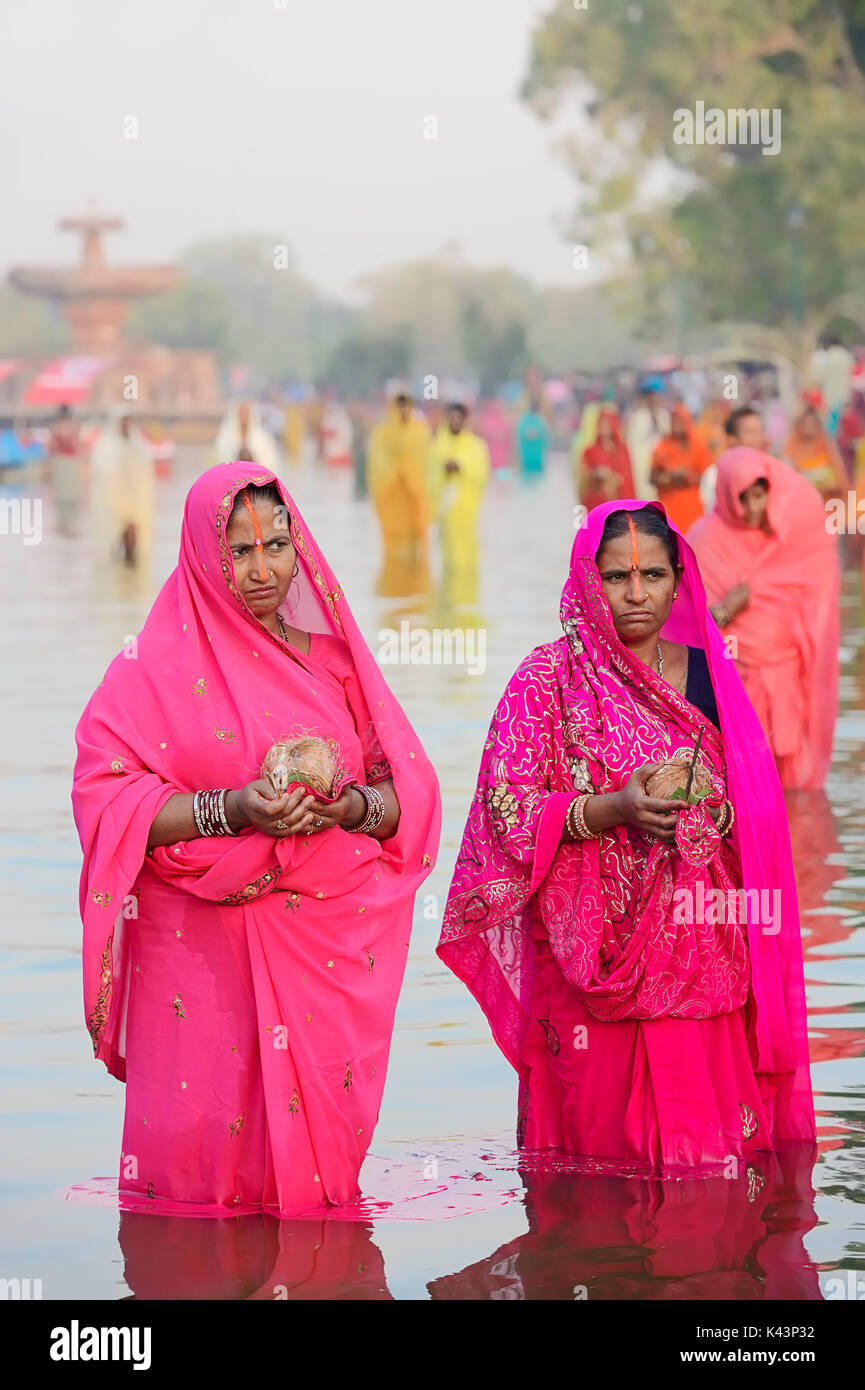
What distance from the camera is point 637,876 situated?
463cm

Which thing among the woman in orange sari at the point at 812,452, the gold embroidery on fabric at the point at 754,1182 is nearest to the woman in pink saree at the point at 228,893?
the gold embroidery on fabric at the point at 754,1182

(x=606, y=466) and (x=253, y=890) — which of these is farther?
(x=606, y=466)

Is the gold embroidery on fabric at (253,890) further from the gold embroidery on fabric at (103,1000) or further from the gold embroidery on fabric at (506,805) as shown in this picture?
the gold embroidery on fabric at (506,805)

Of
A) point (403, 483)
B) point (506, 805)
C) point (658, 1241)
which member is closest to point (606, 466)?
point (403, 483)

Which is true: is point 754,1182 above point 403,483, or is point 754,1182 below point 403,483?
below

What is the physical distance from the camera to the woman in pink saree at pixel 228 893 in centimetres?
429

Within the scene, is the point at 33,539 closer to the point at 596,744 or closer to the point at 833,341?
the point at 833,341

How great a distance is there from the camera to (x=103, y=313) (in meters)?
66.1

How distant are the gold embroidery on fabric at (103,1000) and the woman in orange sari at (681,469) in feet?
40.8

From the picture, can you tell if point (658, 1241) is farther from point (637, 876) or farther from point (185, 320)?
point (185, 320)

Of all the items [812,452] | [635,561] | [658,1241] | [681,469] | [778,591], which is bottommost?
[658,1241]

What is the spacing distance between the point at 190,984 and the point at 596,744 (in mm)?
915

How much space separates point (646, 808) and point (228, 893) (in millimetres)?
796

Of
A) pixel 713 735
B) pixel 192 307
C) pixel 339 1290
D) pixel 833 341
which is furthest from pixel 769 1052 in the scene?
pixel 192 307
